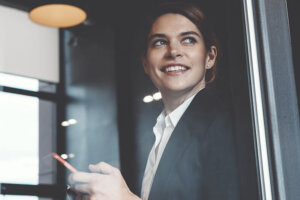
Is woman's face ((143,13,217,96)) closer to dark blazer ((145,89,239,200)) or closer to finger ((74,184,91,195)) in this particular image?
dark blazer ((145,89,239,200))

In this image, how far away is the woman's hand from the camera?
4.87ft

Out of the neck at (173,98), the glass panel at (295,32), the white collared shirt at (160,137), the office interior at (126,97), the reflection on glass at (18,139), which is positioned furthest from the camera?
the glass panel at (295,32)

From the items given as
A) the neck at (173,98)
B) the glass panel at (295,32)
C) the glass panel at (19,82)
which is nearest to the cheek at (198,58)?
the neck at (173,98)

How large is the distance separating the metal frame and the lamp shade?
0.74m

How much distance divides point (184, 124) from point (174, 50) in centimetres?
31

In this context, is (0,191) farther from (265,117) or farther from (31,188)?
(265,117)

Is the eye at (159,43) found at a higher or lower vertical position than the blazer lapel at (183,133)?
higher

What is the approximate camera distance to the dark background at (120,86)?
4.85ft

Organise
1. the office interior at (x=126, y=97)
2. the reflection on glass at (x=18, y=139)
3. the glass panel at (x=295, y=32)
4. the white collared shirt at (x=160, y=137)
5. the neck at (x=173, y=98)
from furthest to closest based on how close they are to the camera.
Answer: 1. the glass panel at (x=295, y=32)
2. the neck at (x=173, y=98)
3. the white collared shirt at (x=160, y=137)
4. the office interior at (x=126, y=97)
5. the reflection on glass at (x=18, y=139)

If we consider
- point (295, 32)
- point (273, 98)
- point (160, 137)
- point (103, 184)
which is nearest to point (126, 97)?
point (160, 137)

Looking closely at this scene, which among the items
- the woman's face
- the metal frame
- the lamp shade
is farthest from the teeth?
the lamp shade

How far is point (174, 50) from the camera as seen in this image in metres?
1.75

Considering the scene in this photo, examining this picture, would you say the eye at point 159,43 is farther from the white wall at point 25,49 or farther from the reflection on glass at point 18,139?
the reflection on glass at point 18,139

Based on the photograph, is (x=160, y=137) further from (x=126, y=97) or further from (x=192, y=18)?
(x=192, y=18)
